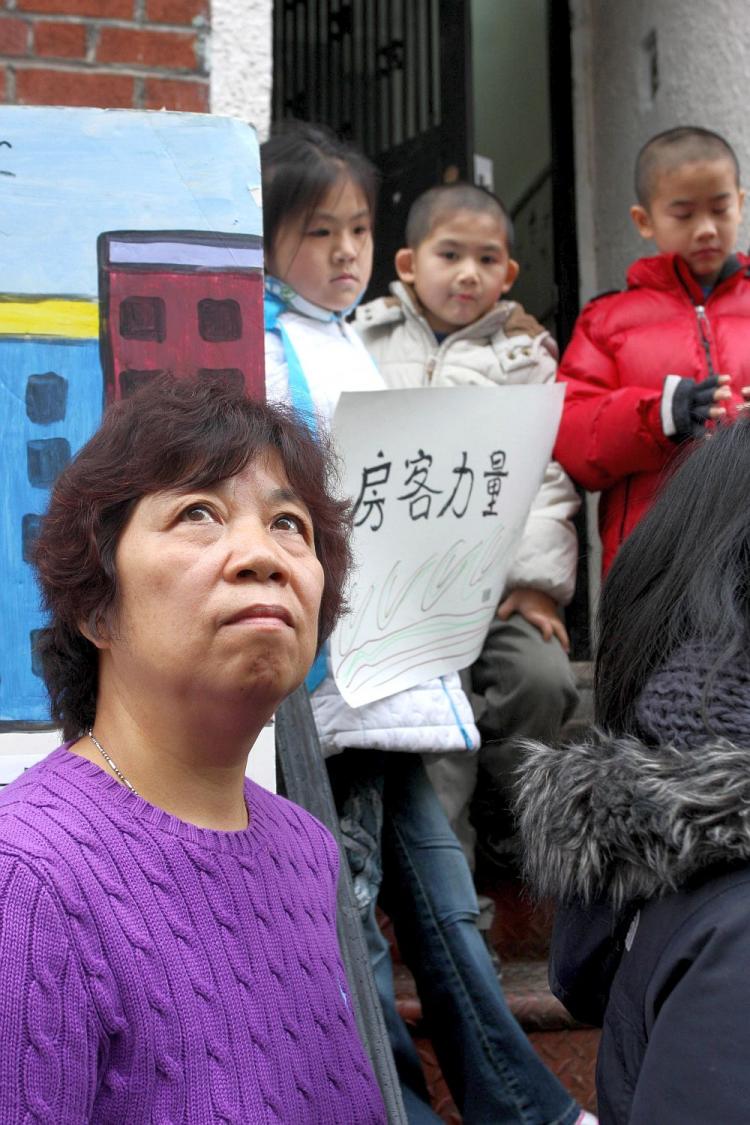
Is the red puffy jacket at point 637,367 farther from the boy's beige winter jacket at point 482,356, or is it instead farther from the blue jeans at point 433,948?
the blue jeans at point 433,948

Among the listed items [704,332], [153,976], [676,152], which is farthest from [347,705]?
[676,152]

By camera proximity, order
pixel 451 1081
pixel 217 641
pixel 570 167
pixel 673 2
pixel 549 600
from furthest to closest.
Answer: pixel 570 167 → pixel 673 2 → pixel 549 600 → pixel 451 1081 → pixel 217 641

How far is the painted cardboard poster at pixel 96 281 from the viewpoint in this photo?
5.90 ft

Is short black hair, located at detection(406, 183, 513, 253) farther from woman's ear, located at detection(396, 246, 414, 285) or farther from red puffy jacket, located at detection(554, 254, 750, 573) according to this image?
red puffy jacket, located at detection(554, 254, 750, 573)

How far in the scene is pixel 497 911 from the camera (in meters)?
3.04

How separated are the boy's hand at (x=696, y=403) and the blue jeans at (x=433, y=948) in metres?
0.86

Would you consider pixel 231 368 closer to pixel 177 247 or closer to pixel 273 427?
pixel 177 247

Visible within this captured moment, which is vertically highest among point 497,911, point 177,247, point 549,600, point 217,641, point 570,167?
point 570,167

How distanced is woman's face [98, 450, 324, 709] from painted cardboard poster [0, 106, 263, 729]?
521mm

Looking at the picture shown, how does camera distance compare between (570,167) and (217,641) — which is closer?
(217,641)

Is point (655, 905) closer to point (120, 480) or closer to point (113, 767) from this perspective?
point (113, 767)

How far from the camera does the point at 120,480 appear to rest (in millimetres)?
1322

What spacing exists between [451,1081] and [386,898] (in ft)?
1.03

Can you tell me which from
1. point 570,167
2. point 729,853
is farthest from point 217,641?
point 570,167
